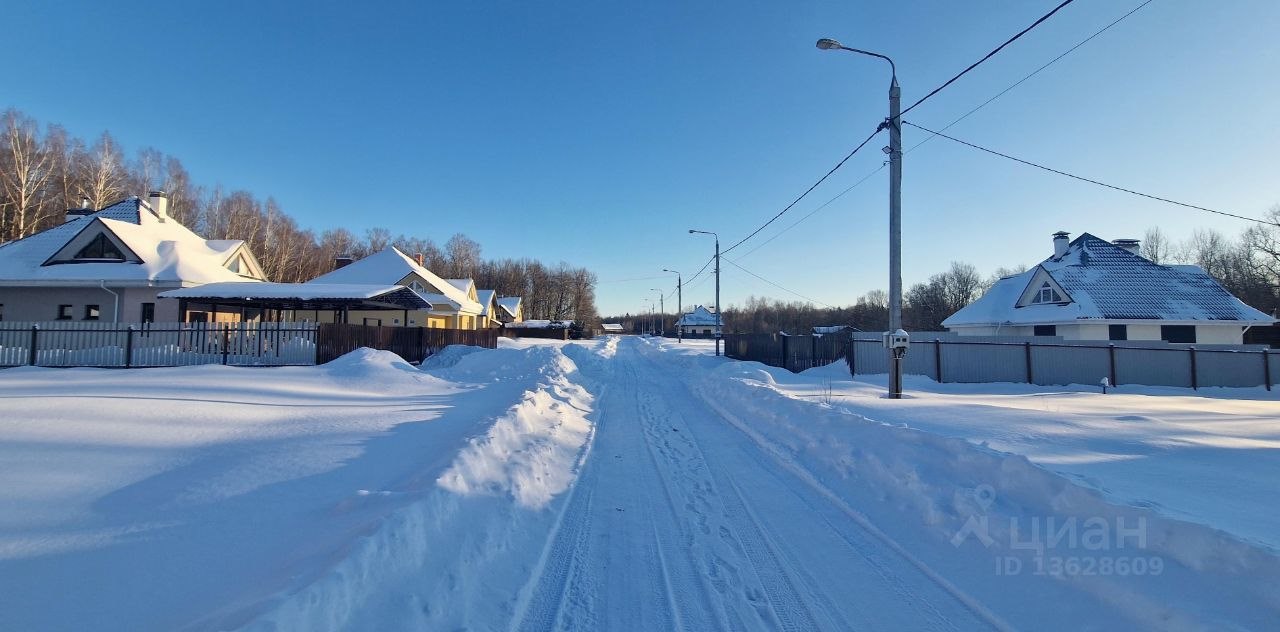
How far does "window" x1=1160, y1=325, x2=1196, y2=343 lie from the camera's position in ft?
81.4

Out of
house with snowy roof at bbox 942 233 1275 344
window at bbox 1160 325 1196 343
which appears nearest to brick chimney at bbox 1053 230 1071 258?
house with snowy roof at bbox 942 233 1275 344

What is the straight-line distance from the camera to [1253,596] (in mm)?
3045

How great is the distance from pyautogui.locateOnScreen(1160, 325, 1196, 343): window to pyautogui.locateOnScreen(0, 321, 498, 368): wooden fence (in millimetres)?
35770

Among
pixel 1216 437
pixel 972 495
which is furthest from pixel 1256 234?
pixel 972 495

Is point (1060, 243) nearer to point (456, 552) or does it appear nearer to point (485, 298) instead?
point (456, 552)

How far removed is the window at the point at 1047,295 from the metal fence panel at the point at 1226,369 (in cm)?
832

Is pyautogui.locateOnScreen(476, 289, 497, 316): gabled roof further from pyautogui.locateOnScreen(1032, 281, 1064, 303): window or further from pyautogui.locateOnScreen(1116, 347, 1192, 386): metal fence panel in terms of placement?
pyautogui.locateOnScreen(1116, 347, 1192, 386): metal fence panel

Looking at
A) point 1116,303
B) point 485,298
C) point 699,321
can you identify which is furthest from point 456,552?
point 699,321

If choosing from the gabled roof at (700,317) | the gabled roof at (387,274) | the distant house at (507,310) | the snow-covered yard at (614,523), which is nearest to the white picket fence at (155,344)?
the snow-covered yard at (614,523)

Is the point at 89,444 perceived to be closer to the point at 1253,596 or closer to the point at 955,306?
the point at 1253,596

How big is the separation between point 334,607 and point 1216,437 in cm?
1120

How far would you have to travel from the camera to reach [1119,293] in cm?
2589

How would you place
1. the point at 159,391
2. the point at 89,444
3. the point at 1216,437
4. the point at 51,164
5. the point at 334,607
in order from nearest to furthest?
the point at 334,607
the point at 89,444
the point at 1216,437
the point at 159,391
the point at 51,164

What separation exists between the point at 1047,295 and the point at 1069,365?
464 inches
